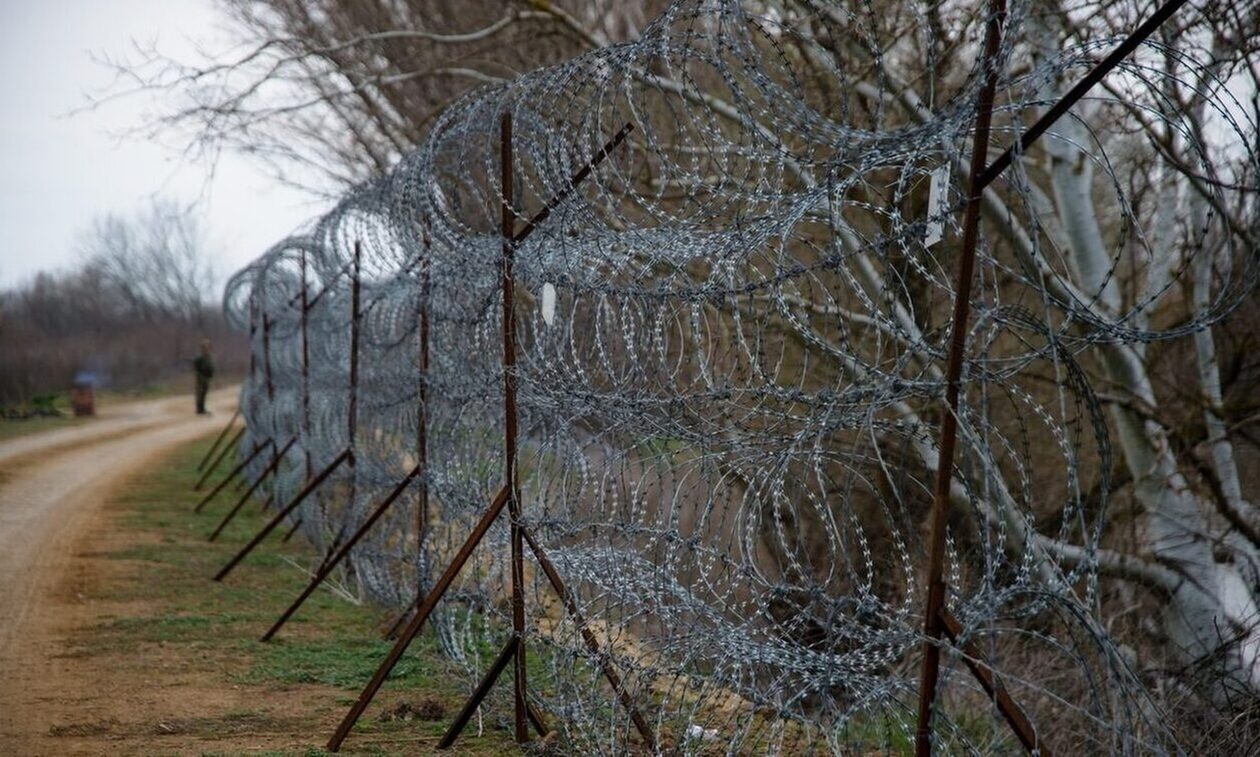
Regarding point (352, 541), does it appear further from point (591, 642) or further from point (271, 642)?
point (591, 642)

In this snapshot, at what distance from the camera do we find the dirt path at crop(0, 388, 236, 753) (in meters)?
6.50

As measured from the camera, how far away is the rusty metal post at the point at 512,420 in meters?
5.34

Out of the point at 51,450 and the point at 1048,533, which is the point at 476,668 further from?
the point at 51,450

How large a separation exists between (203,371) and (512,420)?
25.0 m

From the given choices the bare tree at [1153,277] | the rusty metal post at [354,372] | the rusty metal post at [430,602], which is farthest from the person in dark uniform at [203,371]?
the rusty metal post at [430,602]

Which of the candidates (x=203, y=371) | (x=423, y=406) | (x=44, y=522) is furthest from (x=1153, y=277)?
(x=203, y=371)

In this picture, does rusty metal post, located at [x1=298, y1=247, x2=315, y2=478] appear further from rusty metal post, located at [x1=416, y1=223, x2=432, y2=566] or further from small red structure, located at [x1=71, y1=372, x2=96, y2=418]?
small red structure, located at [x1=71, y1=372, x2=96, y2=418]

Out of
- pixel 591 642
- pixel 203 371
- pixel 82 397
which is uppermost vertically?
pixel 203 371

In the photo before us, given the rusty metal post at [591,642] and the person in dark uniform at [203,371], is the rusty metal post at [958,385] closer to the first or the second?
the rusty metal post at [591,642]

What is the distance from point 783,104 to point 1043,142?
22.4 ft

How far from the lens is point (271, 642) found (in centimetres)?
764

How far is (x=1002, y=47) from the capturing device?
10.6 ft

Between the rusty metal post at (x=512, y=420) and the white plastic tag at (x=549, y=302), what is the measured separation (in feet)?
0.95

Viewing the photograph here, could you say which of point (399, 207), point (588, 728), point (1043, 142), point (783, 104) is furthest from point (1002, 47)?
point (1043, 142)
